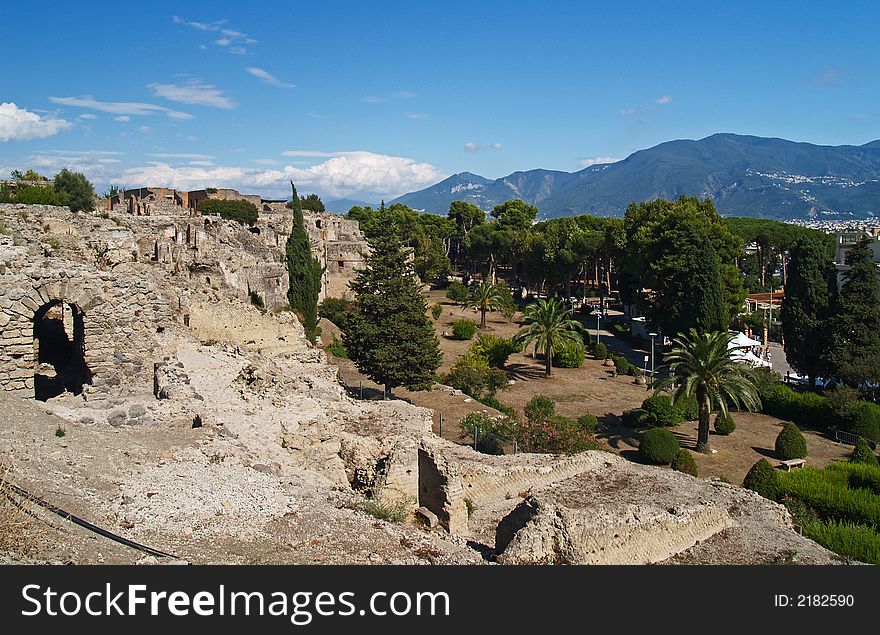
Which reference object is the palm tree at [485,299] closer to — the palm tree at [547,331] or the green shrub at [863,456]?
the palm tree at [547,331]

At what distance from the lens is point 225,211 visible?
5469 cm

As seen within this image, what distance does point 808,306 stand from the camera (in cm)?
3362

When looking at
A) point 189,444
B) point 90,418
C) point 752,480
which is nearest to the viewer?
point 189,444

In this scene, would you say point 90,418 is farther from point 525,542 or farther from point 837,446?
point 837,446

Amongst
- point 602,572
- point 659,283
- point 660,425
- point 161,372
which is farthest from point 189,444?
point 659,283

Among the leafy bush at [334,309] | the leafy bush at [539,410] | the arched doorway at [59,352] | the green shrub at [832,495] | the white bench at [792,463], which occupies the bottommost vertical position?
the white bench at [792,463]

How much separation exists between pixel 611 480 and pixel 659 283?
101ft

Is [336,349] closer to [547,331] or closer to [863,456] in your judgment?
[547,331]

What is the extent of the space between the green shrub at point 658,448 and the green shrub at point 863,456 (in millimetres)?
5865

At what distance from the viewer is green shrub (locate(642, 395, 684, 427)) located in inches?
1065

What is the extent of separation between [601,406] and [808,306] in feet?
40.6

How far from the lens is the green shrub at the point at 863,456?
2236 cm

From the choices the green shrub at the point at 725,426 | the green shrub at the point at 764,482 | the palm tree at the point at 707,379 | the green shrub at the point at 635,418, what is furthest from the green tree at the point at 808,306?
the green shrub at the point at 764,482

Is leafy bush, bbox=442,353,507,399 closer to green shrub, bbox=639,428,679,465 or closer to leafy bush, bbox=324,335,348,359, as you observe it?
leafy bush, bbox=324,335,348,359
